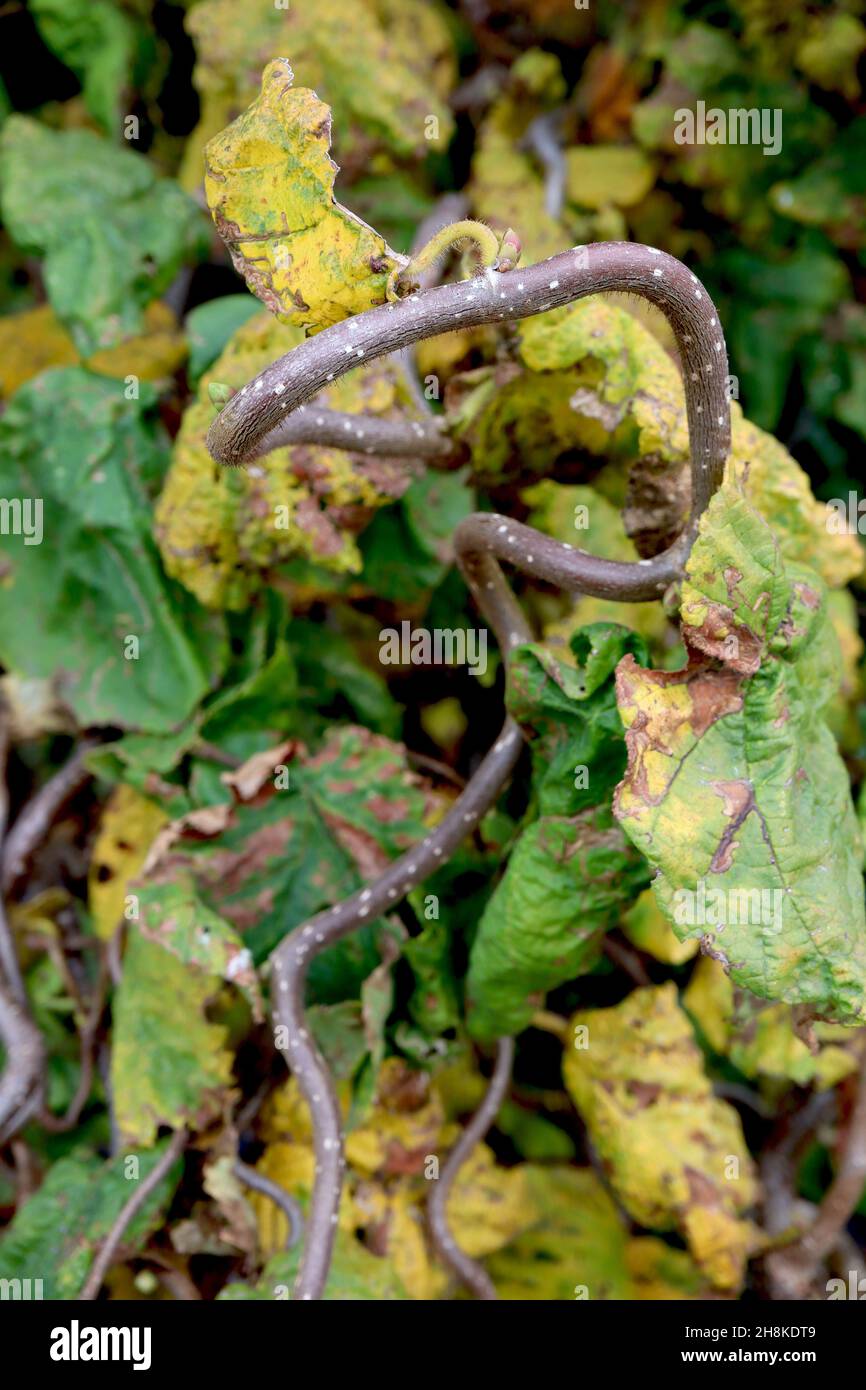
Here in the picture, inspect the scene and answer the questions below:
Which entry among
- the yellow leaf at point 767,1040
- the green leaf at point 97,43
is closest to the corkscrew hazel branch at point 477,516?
the yellow leaf at point 767,1040

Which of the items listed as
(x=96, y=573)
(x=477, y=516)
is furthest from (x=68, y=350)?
(x=477, y=516)

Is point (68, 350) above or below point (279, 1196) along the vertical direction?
above

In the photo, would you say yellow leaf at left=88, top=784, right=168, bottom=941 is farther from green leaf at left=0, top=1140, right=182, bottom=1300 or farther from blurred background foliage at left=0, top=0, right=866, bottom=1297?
green leaf at left=0, top=1140, right=182, bottom=1300

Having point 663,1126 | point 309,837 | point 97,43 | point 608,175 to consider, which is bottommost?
A: point 663,1126

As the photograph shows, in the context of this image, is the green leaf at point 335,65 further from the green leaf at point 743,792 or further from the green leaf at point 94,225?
the green leaf at point 743,792

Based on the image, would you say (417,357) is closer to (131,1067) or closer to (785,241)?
(785,241)

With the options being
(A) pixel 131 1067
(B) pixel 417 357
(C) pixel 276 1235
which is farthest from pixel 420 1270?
(B) pixel 417 357

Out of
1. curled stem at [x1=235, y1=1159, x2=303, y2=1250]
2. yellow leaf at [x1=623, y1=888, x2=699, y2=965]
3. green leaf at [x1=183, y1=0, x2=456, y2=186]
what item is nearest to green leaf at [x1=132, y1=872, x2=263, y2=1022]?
curled stem at [x1=235, y1=1159, x2=303, y2=1250]

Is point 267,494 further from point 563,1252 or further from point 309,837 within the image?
point 563,1252
